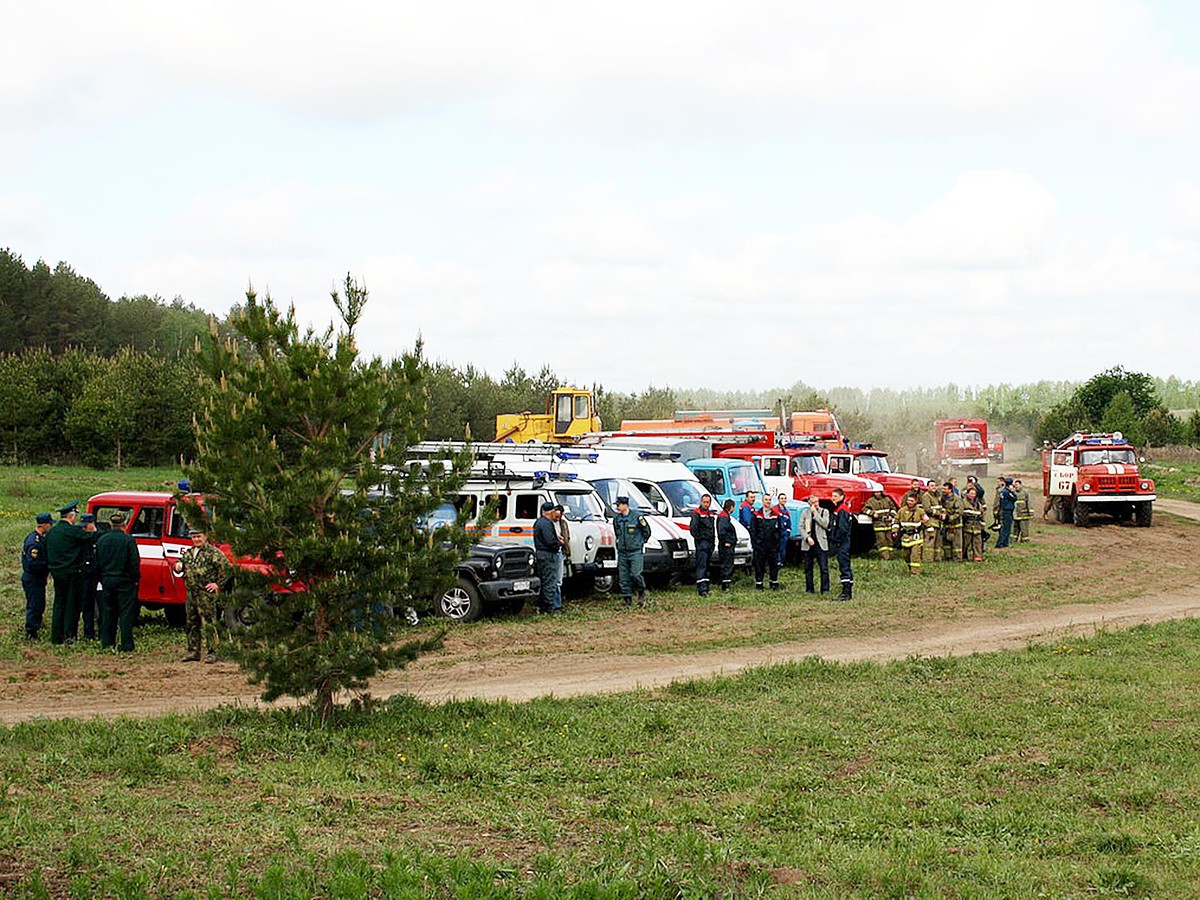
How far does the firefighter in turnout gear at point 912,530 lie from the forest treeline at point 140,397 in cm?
1927

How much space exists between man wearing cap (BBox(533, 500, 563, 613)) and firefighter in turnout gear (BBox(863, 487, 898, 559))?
370 inches

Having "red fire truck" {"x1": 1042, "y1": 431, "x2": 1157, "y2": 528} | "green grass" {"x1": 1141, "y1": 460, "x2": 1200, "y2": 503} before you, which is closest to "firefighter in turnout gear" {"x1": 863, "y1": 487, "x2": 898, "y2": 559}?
"red fire truck" {"x1": 1042, "y1": 431, "x2": 1157, "y2": 528}

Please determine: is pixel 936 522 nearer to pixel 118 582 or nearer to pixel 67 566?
pixel 118 582

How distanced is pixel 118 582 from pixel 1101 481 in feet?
94.5

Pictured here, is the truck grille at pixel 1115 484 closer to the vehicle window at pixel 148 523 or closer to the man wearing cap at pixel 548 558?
the man wearing cap at pixel 548 558

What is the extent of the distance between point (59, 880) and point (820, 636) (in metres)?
11.7

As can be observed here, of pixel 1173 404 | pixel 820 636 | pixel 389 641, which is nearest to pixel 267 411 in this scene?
pixel 389 641

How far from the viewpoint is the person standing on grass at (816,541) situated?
20.5 metres

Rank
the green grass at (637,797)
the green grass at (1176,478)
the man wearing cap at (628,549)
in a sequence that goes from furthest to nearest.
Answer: the green grass at (1176,478)
the man wearing cap at (628,549)
the green grass at (637,797)

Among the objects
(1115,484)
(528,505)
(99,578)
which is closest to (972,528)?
(528,505)

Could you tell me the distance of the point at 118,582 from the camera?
14.8 m

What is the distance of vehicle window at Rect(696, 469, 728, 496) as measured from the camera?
1024 inches

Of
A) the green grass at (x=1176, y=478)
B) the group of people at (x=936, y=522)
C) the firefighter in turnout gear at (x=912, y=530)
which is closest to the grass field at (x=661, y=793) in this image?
the firefighter in turnout gear at (x=912, y=530)

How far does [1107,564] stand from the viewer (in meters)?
25.7
